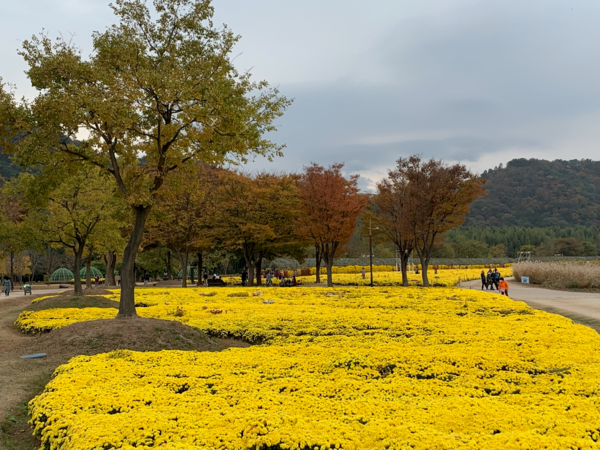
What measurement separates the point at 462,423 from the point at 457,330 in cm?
696

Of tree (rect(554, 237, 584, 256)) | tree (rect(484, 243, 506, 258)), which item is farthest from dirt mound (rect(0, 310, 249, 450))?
tree (rect(554, 237, 584, 256))

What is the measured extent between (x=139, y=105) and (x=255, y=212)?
24.4 metres

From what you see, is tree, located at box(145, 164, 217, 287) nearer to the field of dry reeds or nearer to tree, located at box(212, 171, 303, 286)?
tree, located at box(212, 171, 303, 286)

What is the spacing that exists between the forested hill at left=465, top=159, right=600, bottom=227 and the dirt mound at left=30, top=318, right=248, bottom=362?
471 feet

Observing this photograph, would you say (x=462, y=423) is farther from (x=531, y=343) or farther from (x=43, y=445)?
(x=531, y=343)

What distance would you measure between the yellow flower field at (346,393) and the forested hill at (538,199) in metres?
143

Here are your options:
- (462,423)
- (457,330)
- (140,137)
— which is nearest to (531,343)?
(457,330)

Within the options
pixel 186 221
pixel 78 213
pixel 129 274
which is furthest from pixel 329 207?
pixel 129 274

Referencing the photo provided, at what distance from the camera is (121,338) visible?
10.2m

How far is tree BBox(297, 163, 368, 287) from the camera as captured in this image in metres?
32.5

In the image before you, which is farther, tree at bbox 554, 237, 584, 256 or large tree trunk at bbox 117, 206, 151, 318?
tree at bbox 554, 237, 584, 256

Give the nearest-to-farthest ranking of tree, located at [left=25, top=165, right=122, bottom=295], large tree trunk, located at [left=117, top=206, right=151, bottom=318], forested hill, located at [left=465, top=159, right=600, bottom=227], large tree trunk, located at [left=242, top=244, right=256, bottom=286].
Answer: large tree trunk, located at [left=117, top=206, right=151, bottom=318] → tree, located at [left=25, top=165, right=122, bottom=295] → large tree trunk, located at [left=242, top=244, right=256, bottom=286] → forested hill, located at [left=465, top=159, right=600, bottom=227]

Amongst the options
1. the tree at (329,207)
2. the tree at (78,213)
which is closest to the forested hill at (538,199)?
the tree at (329,207)

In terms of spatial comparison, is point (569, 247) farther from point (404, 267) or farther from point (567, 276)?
point (404, 267)
